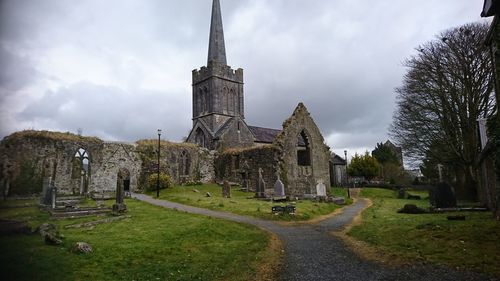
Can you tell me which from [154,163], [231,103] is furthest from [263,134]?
[154,163]

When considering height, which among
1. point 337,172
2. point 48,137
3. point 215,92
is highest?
point 215,92

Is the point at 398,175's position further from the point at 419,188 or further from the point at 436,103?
the point at 436,103

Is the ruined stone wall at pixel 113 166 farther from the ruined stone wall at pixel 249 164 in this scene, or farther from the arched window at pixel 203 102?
the arched window at pixel 203 102

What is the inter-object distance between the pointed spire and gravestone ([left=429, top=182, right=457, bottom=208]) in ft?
126

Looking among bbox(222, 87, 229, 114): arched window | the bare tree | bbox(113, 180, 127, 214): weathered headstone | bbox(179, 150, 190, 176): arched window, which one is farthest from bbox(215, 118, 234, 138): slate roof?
bbox(113, 180, 127, 214): weathered headstone

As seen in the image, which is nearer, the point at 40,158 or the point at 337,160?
the point at 40,158

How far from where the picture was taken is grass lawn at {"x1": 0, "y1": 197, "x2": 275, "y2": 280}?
616 centimetres

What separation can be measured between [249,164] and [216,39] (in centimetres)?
2766

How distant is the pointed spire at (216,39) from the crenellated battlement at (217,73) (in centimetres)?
119

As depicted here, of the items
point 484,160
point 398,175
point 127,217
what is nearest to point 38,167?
point 127,217

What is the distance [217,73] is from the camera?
4784 cm

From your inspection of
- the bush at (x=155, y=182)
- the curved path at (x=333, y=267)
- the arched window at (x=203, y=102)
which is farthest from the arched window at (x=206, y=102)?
the curved path at (x=333, y=267)

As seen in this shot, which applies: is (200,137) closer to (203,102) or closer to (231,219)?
(203,102)

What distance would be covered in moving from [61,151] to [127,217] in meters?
16.5
